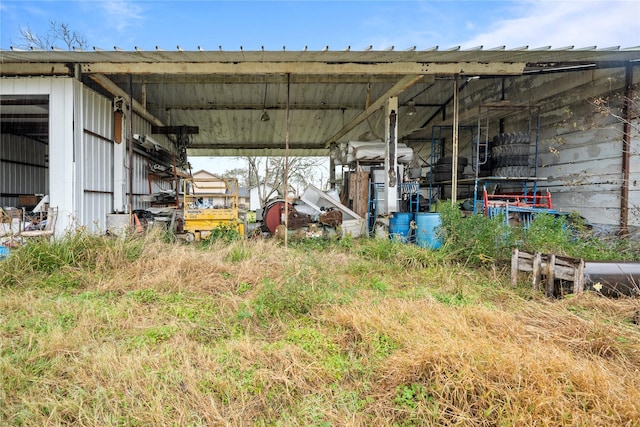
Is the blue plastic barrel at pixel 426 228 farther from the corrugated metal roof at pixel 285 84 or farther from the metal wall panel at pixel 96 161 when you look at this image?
the metal wall panel at pixel 96 161

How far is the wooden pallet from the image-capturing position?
3309 mm

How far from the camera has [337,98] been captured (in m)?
10.1

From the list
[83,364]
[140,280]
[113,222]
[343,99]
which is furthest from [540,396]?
[343,99]

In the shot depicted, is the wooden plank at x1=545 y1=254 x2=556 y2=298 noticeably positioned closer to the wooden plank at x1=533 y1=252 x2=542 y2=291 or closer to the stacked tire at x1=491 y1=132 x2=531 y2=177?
the wooden plank at x1=533 y1=252 x2=542 y2=291

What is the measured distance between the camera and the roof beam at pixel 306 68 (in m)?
6.10

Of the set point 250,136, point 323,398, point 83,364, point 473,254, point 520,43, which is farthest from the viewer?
point 250,136

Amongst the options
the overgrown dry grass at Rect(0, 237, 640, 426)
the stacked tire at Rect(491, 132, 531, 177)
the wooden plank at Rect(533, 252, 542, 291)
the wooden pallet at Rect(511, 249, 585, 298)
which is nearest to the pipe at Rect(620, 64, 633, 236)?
the stacked tire at Rect(491, 132, 531, 177)

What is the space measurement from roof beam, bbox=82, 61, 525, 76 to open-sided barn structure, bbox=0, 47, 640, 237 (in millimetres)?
20

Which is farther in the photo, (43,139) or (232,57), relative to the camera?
(43,139)

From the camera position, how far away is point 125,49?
17.3ft

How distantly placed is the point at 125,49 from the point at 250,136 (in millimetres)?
8050

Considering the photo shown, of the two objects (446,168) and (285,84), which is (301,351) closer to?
(446,168)

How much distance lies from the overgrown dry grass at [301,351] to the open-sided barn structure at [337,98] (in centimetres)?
355

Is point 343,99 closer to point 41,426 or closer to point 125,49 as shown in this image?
point 125,49
